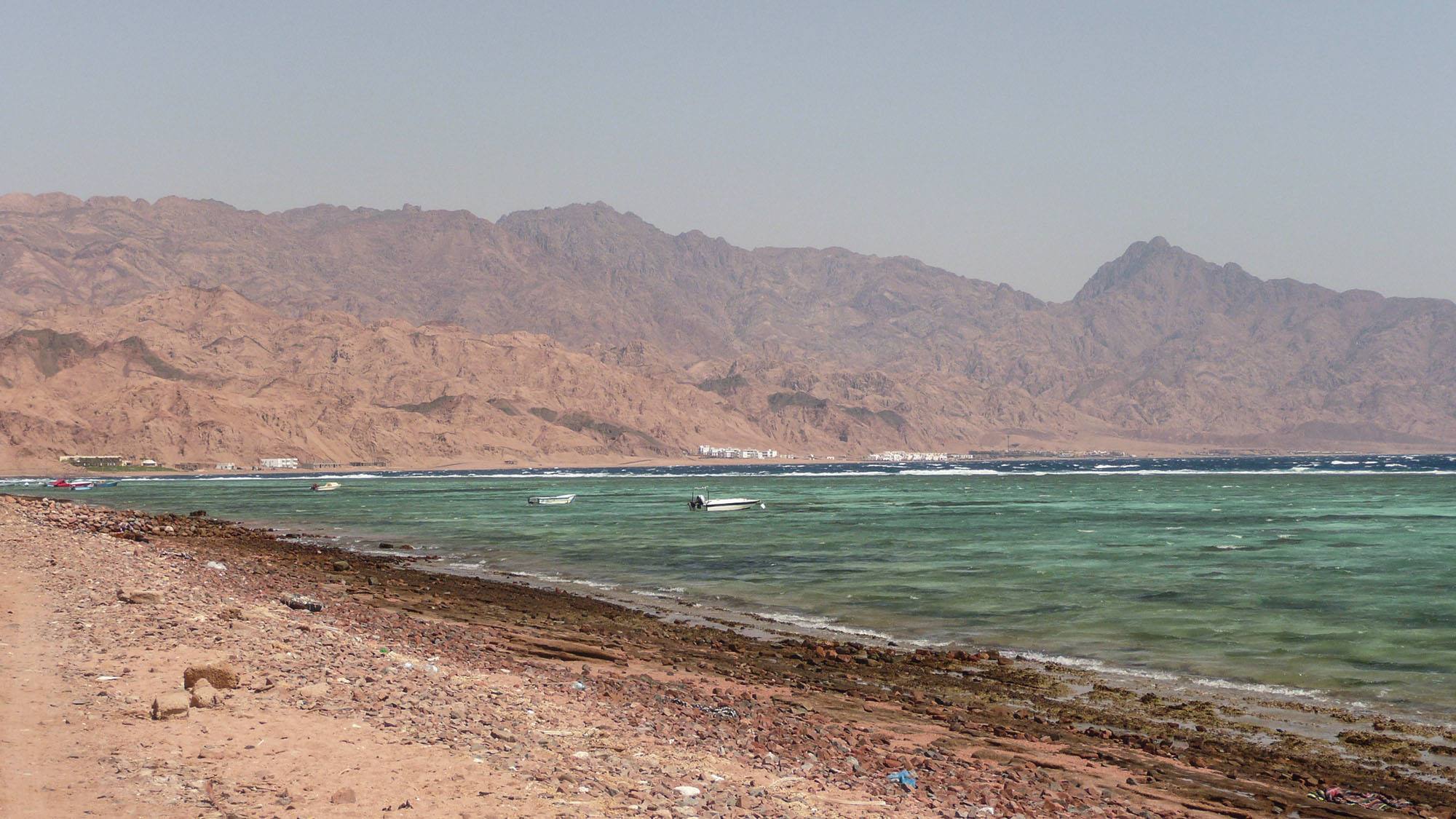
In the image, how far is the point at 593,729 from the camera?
13.7m

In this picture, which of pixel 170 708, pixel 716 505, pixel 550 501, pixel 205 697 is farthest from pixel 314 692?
pixel 550 501

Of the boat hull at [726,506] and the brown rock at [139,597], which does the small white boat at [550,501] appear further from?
the brown rock at [139,597]

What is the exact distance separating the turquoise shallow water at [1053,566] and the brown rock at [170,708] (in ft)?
60.6

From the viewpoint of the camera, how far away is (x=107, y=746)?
11.2 metres

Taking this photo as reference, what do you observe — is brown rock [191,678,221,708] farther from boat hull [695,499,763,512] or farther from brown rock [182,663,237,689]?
boat hull [695,499,763,512]

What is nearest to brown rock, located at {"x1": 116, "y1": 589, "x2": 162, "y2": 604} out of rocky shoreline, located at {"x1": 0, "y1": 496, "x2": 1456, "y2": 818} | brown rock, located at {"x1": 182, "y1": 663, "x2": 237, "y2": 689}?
rocky shoreline, located at {"x1": 0, "y1": 496, "x2": 1456, "y2": 818}

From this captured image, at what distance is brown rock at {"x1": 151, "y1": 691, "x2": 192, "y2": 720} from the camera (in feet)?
40.3

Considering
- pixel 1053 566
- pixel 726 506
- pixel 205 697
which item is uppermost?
pixel 205 697

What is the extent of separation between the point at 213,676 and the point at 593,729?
15.6 feet

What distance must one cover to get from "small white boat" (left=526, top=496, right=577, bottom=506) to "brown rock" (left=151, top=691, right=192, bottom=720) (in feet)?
291

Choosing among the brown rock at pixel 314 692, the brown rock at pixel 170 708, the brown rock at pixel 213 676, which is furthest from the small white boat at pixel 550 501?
the brown rock at pixel 170 708

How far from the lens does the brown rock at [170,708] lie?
12.3m

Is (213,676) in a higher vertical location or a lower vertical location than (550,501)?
higher

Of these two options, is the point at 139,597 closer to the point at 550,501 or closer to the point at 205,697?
the point at 205,697
